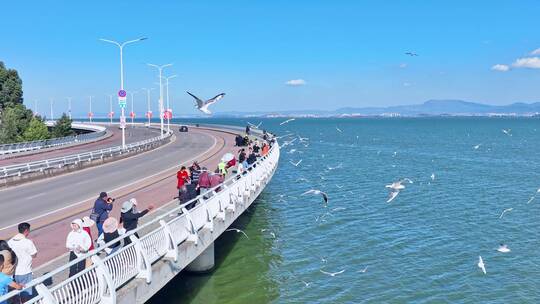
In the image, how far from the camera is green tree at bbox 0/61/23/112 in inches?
3253

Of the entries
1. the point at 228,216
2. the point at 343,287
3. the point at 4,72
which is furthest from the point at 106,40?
the point at 4,72

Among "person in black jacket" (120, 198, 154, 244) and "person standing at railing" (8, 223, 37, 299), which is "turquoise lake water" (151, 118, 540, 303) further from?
"person standing at railing" (8, 223, 37, 299)

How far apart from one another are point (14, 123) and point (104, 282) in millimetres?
67494

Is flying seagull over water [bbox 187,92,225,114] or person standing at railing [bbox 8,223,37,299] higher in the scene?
flying seagull over water [bbox 187,92,225,114]

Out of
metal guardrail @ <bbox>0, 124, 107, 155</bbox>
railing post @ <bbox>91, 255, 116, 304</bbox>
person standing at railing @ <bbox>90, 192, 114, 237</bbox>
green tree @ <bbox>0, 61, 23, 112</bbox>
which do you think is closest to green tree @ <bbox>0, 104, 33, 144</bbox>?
green tree @ <bbox>0, 61, 23, 112</bbox>

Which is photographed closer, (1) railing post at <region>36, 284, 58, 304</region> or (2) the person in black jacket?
(1) railing post at <region>36, 284, 58, 304</region>

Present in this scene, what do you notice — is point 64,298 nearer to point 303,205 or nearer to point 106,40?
point 303,205

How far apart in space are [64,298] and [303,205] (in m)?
23.3

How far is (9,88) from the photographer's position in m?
83.4

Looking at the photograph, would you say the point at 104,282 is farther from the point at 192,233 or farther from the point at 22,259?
the point at 192,233

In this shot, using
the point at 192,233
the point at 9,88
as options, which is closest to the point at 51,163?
the point at 192,233

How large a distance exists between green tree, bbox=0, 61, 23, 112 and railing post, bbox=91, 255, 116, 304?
8087 cm

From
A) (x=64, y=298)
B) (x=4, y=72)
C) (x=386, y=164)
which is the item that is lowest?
(x=386, y=164)

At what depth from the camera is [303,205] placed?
30844mm
